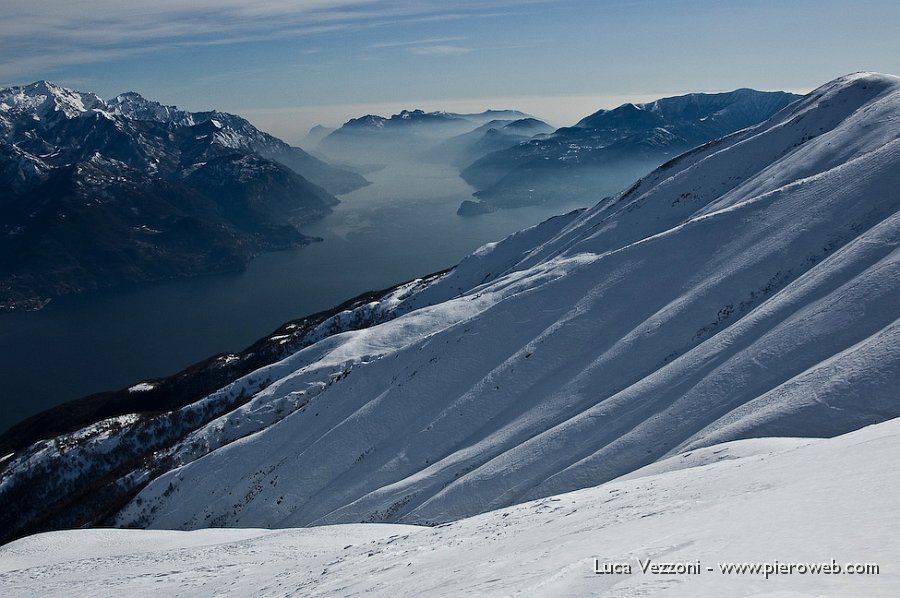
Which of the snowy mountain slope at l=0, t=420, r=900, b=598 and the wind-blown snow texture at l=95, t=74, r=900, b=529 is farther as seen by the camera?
the wind-blown snow texture at l=95, t=74, r=900, b=529

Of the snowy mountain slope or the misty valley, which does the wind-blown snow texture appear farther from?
the snowy mountain slope

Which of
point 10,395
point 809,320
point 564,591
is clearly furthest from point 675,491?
point 10,395

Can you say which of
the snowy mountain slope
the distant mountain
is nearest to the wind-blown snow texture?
the distant mountain

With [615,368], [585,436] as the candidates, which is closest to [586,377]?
[615,368]

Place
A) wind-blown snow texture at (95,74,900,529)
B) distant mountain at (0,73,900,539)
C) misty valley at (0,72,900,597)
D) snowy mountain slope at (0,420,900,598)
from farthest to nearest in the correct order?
distant mountain at (0,73,900,539) → wind-blown snow texture at (95,74,900,529) → misty valley at (0,72,900,597) → snowy mountain slope at (0,420,900,598)

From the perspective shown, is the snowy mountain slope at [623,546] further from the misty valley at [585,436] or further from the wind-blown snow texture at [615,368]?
the wind-blown snow texture at [615,368]

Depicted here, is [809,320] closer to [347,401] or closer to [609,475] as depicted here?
[609,475]
